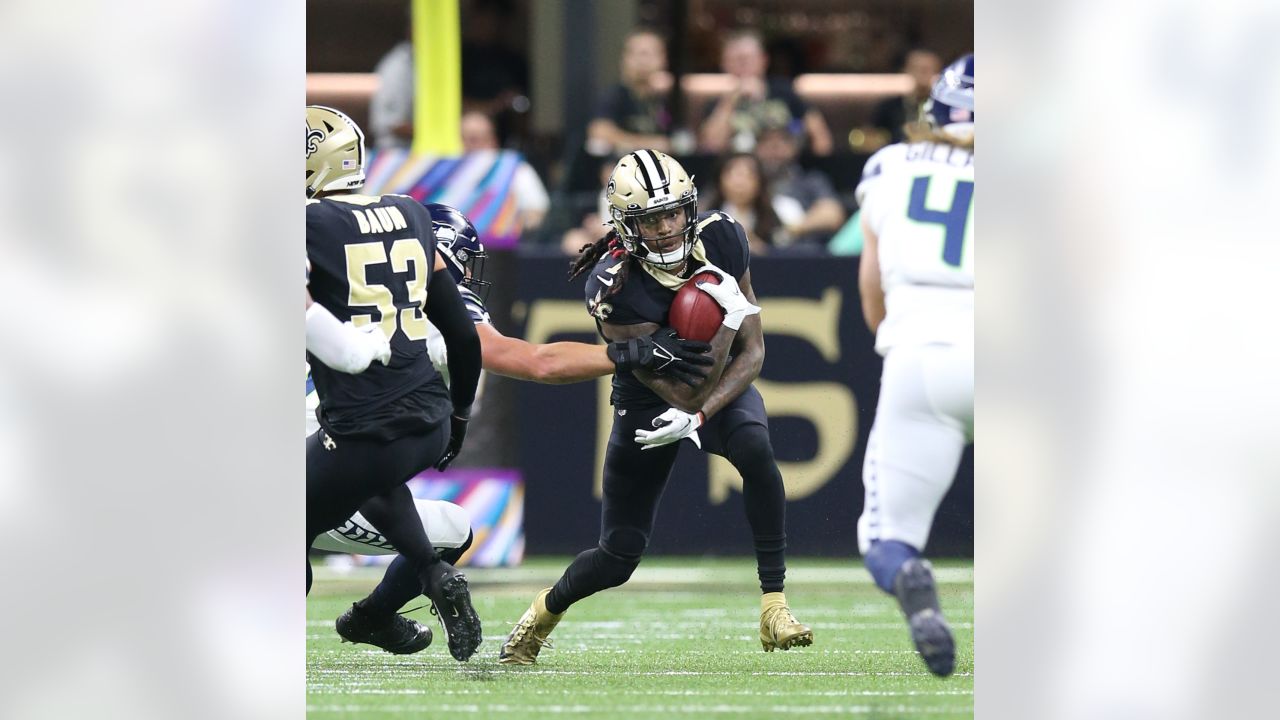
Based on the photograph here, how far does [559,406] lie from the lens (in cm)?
796

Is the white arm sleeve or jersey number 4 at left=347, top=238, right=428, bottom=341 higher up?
jersey number 4 at left=347, top=238, right=428, bottom=341

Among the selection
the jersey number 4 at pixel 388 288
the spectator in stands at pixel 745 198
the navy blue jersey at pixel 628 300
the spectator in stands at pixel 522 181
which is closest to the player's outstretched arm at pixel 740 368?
the navy blue jersey at pixel 628 300

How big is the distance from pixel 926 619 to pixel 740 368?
42.4 inches

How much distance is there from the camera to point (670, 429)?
17.1ft

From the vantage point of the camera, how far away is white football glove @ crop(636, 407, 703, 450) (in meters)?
5.23

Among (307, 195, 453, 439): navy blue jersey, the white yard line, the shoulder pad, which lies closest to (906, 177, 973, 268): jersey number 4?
the shoulder pad

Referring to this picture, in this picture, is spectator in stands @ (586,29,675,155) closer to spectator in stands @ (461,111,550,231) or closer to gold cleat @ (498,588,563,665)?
spectator in stands @ (461,111,550,231)

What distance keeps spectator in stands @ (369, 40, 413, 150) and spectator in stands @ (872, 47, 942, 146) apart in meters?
2.46

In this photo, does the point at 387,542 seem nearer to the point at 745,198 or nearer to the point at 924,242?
the point at 924,242

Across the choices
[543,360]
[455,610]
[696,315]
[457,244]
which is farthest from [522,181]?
[455,610]
